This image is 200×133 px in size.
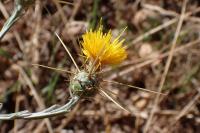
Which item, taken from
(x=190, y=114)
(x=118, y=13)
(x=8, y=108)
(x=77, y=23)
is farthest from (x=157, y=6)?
(x=8, y=108)

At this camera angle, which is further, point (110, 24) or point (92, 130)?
point (110, 24)

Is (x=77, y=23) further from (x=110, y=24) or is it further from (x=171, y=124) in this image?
(x=171, y=124)

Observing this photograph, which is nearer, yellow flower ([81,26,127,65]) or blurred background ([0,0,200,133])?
yellow flower ([81,26,127,65])

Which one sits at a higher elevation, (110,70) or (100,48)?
(100,48)

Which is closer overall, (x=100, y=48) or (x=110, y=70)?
(x=100, y=48)

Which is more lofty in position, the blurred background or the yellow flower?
the yellow flower

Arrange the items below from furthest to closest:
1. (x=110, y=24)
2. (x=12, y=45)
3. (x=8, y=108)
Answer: (x=110, y=24) → (x=12, y=45) → (x=8, y=108)

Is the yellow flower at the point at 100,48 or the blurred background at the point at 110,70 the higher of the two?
the yellow flower at the point at 100,48

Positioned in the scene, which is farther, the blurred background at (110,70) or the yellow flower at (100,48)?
the blurred background at (110,70)
